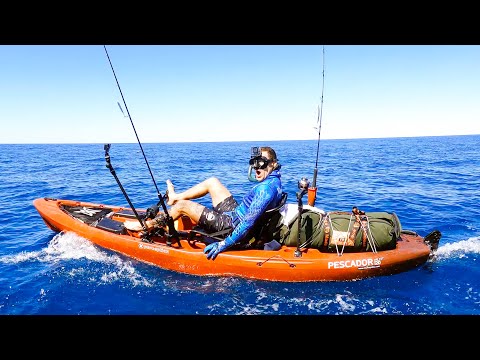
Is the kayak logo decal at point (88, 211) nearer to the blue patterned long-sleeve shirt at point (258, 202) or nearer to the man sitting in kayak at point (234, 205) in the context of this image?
the man sitting in kayak at point (234, 205)

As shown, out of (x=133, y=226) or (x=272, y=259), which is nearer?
(x=272, y=259)

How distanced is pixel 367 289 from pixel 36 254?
7572 millimetres

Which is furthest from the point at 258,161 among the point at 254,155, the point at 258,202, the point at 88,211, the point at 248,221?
the point at 88,211

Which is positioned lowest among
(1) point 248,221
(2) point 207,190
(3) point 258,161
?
(1) point 248,221

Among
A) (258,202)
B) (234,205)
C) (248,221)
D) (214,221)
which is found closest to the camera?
(258,202)

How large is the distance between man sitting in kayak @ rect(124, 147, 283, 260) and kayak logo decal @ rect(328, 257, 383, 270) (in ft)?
5.25

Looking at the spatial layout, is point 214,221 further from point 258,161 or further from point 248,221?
point 258,161

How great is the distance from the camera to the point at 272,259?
5781mm

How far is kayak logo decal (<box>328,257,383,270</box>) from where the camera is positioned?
5.64 m

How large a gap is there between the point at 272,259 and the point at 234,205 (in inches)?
59.9

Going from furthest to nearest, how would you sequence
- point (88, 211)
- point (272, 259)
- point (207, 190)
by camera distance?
1. point (88, 211)
2. point (207, 190)
3. point (272, 259)

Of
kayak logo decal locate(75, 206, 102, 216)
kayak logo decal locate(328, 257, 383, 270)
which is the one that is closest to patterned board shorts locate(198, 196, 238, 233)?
kayak logo decal locate(328, 257, 383, 270)

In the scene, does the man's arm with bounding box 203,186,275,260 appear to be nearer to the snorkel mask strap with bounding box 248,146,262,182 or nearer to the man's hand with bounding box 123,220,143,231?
the snorkel mask strap with bounding box 248,146,262,182
